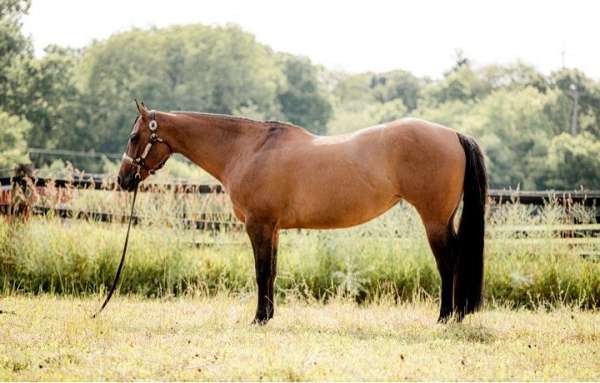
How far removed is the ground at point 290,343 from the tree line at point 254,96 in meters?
21.0

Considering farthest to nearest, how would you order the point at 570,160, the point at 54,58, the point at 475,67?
the point at 475,67 → the point at 54,58 → the point at 570,160

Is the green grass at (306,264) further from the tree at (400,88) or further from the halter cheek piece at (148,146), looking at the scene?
the tree at (400,88)

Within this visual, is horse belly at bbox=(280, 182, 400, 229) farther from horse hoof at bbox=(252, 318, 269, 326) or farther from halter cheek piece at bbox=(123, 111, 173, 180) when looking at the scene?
halter cheek piece at bbox=(123, 111, 173, 180)

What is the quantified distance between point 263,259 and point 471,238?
1.91 m

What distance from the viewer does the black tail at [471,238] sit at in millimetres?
5922

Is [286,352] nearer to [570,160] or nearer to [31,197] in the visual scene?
[31,197]

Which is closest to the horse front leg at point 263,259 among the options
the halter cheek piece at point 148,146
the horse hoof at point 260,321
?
the horse hoof at point 260,321

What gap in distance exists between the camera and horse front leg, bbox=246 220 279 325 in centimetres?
613

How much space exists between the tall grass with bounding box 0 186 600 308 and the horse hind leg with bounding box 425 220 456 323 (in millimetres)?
1614

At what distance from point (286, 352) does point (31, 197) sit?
560 cm

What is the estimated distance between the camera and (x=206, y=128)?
6594 mm

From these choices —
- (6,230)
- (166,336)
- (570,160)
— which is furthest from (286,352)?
(570,160)

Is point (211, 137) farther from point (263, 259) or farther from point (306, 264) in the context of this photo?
point (306, 264)

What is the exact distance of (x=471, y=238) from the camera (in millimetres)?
5953
